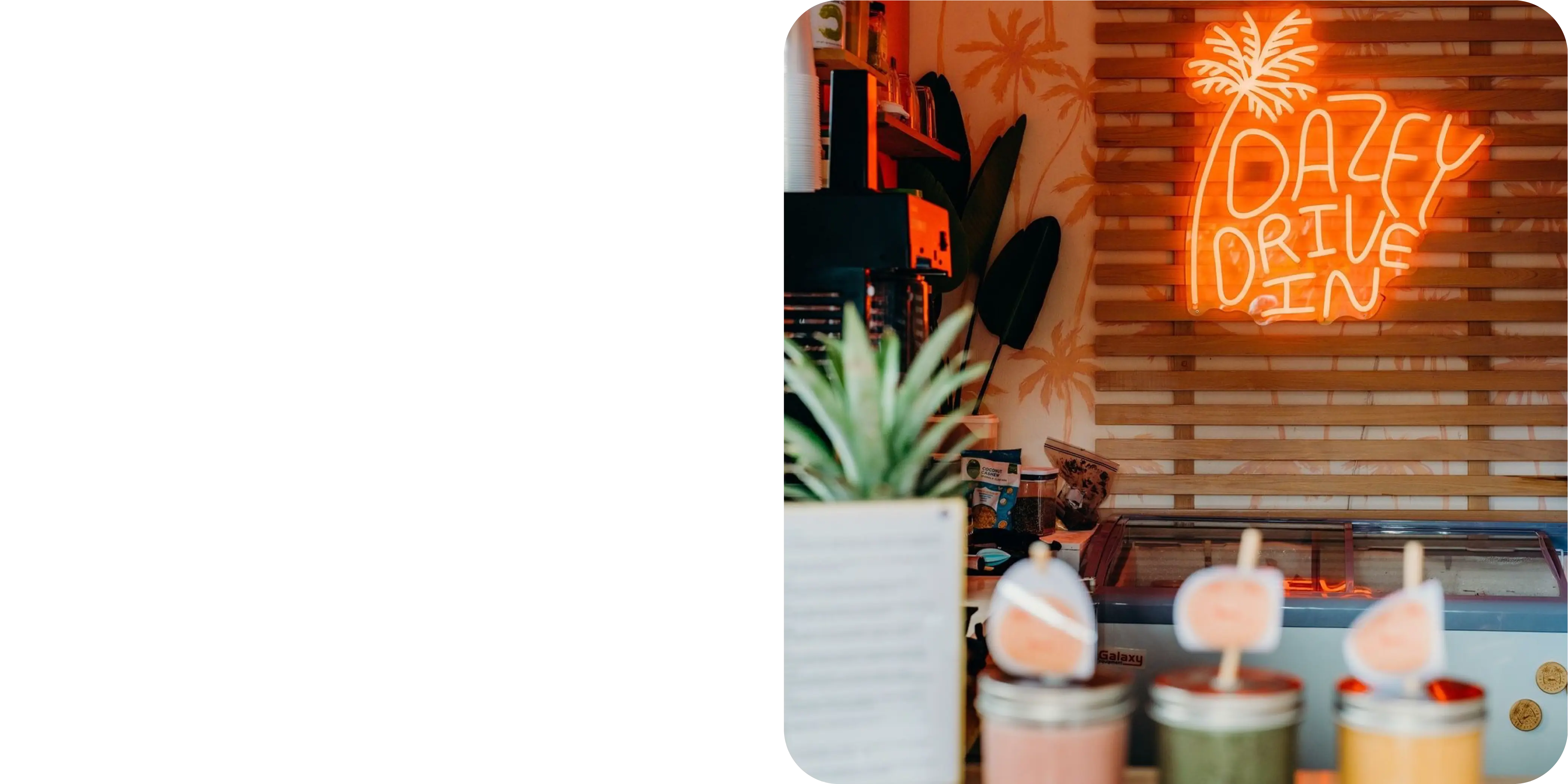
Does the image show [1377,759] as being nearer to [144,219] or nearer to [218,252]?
[218,252]

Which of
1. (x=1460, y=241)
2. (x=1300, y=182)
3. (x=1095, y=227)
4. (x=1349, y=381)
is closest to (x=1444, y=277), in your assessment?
(x=1460, y=241)

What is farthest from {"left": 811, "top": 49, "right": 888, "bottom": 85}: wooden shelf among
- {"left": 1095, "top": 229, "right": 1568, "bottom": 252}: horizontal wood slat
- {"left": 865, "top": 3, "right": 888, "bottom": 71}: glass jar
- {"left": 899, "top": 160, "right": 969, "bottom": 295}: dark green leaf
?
{"left": 1095, "top": 229, "right": 1568, "bottom": 252}: horizontal wood slat

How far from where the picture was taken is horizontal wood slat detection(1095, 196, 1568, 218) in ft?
11.0

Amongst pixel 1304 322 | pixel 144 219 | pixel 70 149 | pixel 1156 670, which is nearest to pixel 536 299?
pixel 144 219

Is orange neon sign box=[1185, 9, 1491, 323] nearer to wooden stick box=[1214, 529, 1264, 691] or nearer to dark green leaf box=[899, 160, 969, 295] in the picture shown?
dark green leaf box=[899, 160, 969, 295]

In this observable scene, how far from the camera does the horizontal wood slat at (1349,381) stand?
3430mm

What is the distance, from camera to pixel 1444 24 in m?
3.45

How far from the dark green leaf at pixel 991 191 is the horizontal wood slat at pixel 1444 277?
1.44ft

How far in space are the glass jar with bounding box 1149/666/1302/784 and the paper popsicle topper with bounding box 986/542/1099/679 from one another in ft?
0.45

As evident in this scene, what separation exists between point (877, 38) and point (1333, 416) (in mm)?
1653

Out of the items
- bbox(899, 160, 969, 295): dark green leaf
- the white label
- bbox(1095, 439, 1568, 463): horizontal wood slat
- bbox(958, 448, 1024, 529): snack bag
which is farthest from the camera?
bbox(1095, 439, 1568, 463): horizontal wood slat

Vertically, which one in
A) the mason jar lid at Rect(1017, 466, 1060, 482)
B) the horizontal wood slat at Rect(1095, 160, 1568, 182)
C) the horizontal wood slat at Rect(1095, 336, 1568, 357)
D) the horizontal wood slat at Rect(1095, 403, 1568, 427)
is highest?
the horizontal wood slat at Rect(1095, 160, 1568, 182)

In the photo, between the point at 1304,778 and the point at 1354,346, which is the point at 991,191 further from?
the point at 1304,778

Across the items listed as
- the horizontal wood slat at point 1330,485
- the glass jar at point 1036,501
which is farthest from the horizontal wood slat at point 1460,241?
the glass jar at point 1036,501
